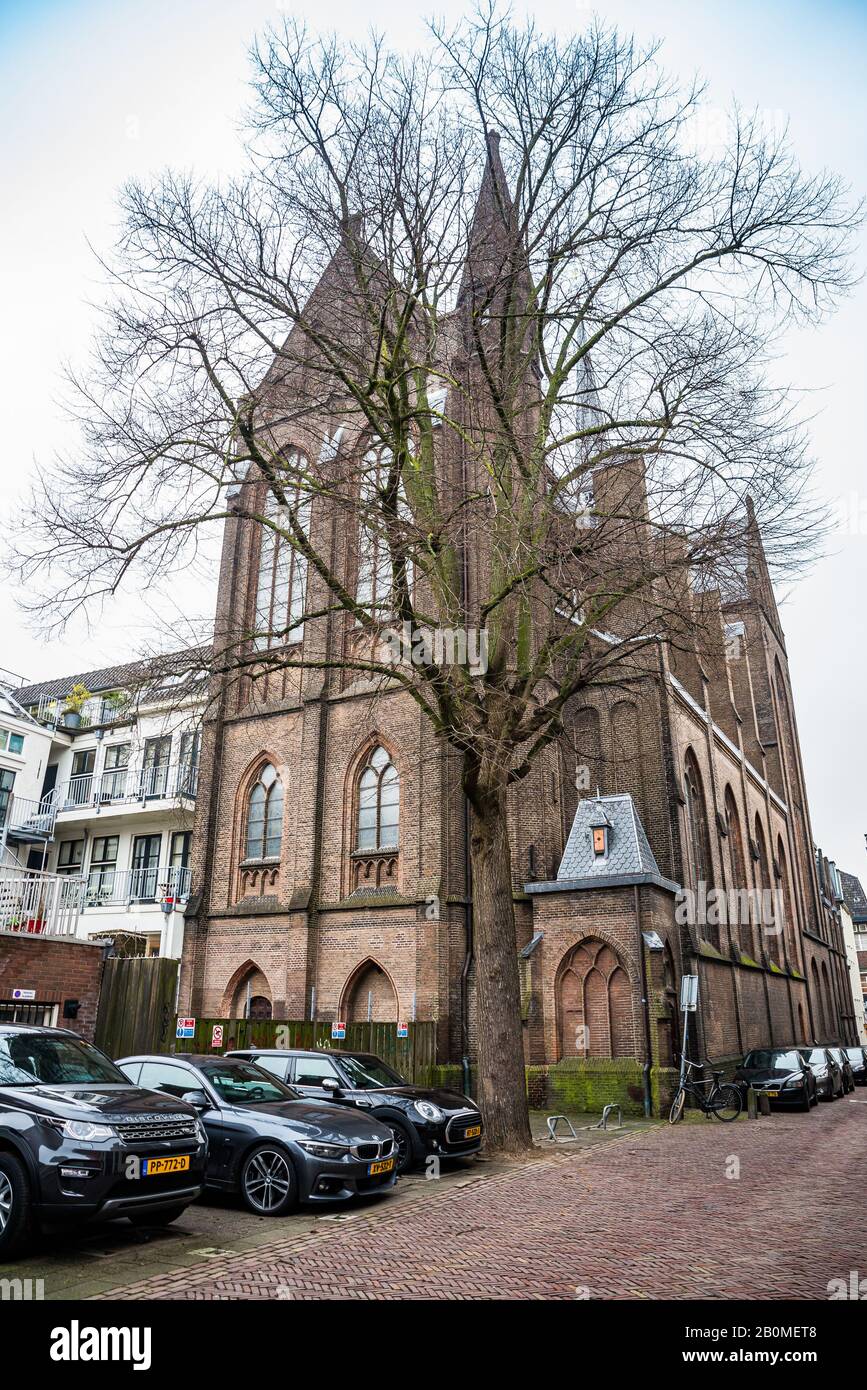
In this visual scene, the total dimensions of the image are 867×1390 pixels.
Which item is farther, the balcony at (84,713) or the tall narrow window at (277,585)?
the balcony at (84,713)

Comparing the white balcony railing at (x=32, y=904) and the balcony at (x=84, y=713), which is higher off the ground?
the balcony at (x=84, y=713)

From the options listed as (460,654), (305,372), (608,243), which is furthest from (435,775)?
(608,243)

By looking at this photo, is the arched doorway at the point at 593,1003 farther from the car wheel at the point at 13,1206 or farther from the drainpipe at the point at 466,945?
the car wheel at the point at 13,1206

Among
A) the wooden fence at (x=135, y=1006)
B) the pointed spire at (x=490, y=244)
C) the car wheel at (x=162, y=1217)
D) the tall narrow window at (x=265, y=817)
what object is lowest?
the car wheel at (x=162, y=1217)

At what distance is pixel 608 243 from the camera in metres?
14.3

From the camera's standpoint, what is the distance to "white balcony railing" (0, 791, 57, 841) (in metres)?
34.3

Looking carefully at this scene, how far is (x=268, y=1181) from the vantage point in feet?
29.7

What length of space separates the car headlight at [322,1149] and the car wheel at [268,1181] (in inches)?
7.5

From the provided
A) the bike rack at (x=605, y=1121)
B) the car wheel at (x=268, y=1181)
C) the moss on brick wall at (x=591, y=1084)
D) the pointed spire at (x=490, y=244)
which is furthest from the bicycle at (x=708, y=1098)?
the pointed spire at (x=490, y=244)

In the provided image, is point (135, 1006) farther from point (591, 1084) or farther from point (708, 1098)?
point (708, 1098)

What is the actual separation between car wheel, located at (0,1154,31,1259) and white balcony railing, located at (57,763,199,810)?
24.7 metres

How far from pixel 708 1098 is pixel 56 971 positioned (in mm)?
12779

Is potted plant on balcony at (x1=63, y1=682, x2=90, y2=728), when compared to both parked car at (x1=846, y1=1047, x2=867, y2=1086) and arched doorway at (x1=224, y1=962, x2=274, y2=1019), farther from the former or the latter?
parked car at (x1=846, y1=1047, x2=867, y2=1086)

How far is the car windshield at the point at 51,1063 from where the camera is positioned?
788 centimetres
